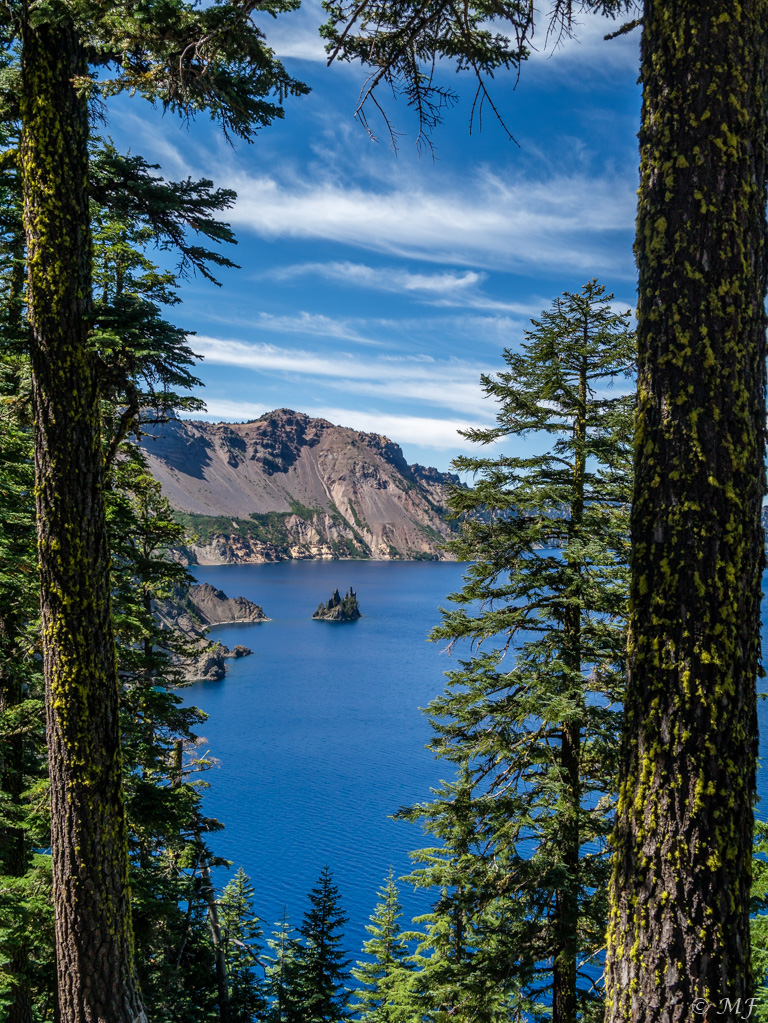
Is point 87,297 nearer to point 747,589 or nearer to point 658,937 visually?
point 747,589

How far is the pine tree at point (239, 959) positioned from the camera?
43.3 feet

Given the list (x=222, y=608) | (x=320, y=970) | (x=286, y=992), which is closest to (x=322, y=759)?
(x=320, y=970)

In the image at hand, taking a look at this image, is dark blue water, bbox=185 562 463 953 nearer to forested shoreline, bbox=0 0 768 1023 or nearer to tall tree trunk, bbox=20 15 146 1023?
forested shoreline, bbox=0 0 768 1023

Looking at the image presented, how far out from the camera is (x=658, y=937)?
2.32m

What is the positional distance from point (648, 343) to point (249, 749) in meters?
44.0

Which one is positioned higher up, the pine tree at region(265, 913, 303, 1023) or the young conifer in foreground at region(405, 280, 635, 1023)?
the young conifer in foreground at region(405, 280, 635, 1023)

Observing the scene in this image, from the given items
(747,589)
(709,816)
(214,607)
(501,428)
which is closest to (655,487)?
(747,589)

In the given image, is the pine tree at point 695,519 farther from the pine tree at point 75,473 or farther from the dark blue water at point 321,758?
the dark blue water at point 321,758

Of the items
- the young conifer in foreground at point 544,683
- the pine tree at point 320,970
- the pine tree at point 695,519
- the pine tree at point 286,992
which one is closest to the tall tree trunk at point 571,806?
the young conifer in foreground at point 544,683

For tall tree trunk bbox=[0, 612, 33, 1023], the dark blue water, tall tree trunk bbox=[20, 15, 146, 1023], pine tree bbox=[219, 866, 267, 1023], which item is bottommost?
the dark blue water

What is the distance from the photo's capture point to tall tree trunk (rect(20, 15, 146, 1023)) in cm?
395

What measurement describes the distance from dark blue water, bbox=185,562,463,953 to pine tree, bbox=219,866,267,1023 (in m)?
6.75

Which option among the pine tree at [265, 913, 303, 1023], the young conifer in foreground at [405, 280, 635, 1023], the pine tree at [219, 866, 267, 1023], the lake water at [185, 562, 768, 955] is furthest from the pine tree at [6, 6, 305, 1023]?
the pine tree at [265, 913, 303, 1023]

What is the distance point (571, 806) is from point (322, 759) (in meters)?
36.5
